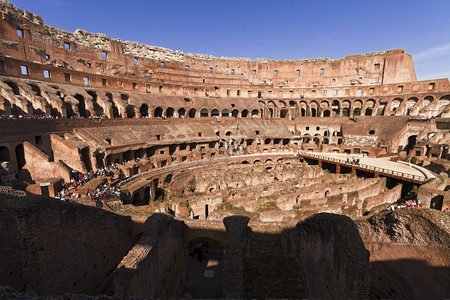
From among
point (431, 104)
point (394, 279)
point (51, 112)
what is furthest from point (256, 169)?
point (431, 104)

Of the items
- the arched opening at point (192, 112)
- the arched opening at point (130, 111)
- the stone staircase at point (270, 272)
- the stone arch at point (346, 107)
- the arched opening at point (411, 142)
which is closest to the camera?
the stone staircase at point (270, 272)

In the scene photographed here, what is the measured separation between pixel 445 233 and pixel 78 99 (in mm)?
33318

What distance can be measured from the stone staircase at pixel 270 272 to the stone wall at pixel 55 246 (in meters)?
6.02

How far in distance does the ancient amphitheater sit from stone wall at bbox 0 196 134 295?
54 millimetres

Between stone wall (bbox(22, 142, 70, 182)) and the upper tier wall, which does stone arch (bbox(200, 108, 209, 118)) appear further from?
stone wall (bbox(22, 142, 70, 182))

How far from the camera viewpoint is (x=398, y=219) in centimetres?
611

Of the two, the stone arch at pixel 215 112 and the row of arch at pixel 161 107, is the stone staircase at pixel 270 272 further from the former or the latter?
the stone arch at pixel 215 112

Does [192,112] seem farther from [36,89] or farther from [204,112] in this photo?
[36,89]

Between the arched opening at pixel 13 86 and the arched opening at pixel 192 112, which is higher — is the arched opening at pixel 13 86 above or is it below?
above

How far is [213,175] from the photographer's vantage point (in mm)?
22359

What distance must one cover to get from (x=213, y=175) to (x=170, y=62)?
2784cm

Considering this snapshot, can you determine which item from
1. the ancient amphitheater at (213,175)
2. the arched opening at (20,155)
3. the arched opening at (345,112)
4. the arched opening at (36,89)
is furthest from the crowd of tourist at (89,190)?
the arched opening at (345,112)

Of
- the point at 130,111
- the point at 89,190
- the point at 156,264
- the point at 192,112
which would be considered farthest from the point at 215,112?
the point at 156,264

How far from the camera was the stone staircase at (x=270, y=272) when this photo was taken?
839 cm
